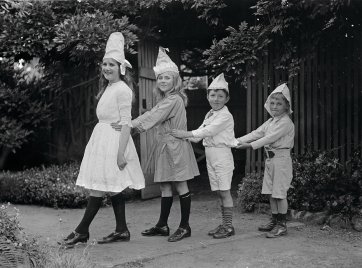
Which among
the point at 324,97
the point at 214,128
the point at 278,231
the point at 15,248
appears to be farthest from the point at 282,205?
the point at 15,248

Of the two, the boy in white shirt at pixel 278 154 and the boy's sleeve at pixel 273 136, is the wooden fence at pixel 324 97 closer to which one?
the boy in white shirt at pixel 278 154

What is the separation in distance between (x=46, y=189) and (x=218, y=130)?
3.41 meters

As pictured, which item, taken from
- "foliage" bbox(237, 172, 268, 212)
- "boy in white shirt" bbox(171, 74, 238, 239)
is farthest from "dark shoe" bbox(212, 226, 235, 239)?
"foliage" bbox(237, 172, 268, 212)

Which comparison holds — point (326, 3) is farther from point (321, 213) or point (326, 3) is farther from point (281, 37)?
point (321, 213)

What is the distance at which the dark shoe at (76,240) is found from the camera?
16.1ft

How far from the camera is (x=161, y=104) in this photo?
5.32 m

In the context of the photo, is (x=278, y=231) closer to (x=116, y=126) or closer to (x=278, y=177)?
(x=278, y=177)

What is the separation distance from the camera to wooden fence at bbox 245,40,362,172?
6945 mm

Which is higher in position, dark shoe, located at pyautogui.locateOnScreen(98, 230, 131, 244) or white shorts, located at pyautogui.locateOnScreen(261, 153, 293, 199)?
white shorts, located at pyautogui.locateOnScreen(261, 153, 293, 199)

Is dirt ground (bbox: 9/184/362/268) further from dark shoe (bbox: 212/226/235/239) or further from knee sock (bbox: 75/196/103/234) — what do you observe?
knee sock (bbox: 75/196/103/234)

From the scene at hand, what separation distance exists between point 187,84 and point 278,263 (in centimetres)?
879

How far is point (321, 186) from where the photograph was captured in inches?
249

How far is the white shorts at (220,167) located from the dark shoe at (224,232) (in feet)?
1.34

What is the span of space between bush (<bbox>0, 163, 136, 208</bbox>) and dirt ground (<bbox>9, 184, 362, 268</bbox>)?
634 mm
